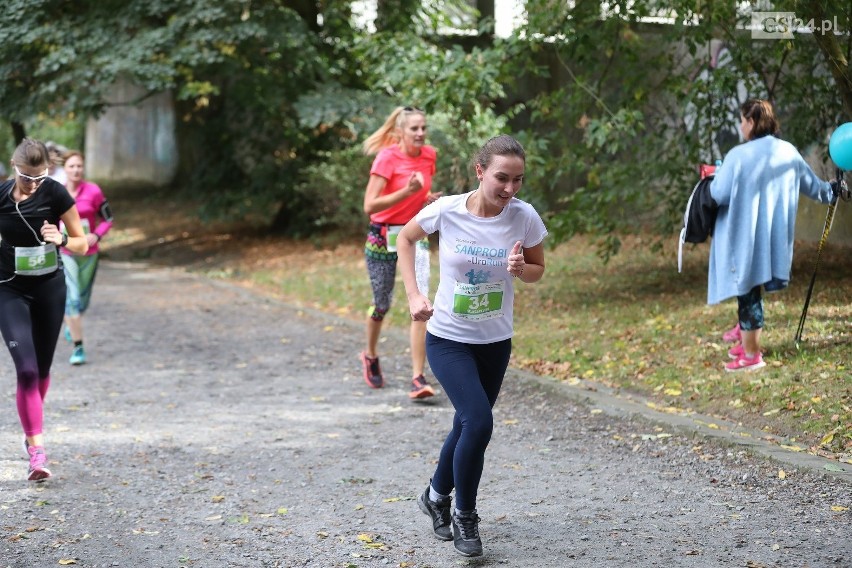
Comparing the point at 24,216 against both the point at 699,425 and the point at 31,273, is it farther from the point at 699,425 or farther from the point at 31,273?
the point at 699,425

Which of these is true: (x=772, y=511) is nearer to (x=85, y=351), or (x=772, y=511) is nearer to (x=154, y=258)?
(x=85, y=351)

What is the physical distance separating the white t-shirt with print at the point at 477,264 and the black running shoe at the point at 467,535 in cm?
78

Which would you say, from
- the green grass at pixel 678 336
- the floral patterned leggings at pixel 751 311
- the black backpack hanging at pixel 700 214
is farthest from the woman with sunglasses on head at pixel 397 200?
the floral patterned leggings at pixel 751 311

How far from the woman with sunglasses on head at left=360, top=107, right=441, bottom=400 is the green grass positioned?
141 centimetres

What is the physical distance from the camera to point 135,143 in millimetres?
32438

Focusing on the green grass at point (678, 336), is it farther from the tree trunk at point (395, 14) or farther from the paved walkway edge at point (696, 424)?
the tree trunk at point (395, 14)

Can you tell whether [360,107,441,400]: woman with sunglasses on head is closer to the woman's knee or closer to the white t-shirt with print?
the white t-shirt with print

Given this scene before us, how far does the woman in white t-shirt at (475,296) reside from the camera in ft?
16.3

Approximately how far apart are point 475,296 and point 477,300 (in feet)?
0.07

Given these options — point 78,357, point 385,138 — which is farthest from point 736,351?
point 78,357

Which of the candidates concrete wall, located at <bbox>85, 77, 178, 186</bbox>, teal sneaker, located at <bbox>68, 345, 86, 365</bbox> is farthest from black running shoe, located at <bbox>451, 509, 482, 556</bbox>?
concrete wall, located at <bbox>85, 77, 178, 186</bbox>

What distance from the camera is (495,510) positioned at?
5.81 m

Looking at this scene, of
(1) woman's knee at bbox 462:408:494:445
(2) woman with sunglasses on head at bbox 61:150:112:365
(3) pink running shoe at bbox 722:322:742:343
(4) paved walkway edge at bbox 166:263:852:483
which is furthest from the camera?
(2) woman with sunglasses on head at bbox 61:150:112:365

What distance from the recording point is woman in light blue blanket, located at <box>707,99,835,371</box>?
8234 mm
